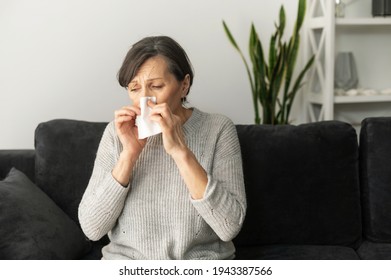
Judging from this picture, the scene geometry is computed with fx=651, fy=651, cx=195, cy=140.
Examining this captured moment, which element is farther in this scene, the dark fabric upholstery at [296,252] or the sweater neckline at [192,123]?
the dark fabric upholstery at [296,252]

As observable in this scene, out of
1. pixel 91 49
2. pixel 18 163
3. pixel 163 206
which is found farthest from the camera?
pixel 91 49

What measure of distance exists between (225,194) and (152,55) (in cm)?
44

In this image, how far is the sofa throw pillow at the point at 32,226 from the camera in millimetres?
1981

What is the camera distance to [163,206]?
1.82m

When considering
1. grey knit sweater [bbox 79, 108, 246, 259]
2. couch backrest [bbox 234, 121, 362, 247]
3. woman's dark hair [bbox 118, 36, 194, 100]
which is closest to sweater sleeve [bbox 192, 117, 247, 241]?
grey knit sweater [bbox 79, 108, 246, 259]

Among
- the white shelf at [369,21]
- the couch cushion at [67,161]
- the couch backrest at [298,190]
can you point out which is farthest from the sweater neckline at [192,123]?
the white shelf at [369,21]

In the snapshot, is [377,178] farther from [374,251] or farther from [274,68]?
[274,68]

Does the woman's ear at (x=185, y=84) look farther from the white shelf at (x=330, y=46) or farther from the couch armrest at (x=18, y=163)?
the white shelf at (x=330, y=46)

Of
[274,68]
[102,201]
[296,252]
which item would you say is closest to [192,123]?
[102,201]

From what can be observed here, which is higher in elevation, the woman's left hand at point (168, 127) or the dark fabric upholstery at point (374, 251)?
the woman's left hand at point (168, 127)

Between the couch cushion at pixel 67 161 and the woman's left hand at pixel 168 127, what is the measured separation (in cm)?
62

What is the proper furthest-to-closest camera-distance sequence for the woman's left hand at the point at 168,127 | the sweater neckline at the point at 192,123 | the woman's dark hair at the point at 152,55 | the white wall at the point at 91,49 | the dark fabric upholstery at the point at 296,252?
the white wall at the point at 91,49 → the dark fabric upholstery at the point at 296,252 → the sweater neckline at the point at 192,123 → the woman's dark hair at the point at 152,55 → the woman's left hand at the point at 168,127

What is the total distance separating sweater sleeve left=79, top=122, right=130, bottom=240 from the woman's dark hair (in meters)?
0.22
